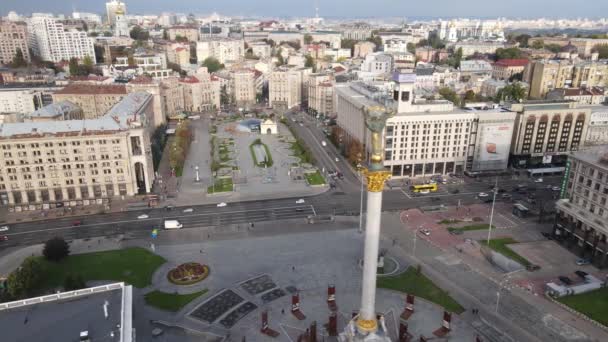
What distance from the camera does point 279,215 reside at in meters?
96.6

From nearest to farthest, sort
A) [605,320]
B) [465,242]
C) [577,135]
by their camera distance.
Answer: [605,320], [465,242], [577,135]

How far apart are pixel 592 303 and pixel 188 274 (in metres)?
62.8

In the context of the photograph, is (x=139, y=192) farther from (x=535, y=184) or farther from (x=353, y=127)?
(x=535, y=184)

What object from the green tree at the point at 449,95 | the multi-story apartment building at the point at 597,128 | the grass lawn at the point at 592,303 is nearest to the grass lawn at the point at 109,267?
the grass lawn at the point at 592,303

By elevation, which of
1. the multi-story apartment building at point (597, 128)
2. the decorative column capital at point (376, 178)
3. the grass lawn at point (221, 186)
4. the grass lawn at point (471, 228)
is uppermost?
the decorative column capital at point (376, 178)

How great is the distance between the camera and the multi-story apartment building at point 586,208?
251 feet

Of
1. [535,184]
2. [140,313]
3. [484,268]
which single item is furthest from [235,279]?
[535,184]

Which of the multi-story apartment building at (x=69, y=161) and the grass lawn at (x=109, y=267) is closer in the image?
the grass lawn at (x=109, y=267)

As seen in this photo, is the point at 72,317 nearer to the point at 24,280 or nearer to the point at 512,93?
the point at 24,280

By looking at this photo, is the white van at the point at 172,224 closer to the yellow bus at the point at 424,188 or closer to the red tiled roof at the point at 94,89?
the yellow bus at the point at 424,188

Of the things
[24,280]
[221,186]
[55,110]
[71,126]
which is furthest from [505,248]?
[55,110]

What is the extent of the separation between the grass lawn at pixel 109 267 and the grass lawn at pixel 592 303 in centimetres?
6565

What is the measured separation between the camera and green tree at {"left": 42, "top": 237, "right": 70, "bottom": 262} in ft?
248

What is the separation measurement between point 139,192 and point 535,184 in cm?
10183
